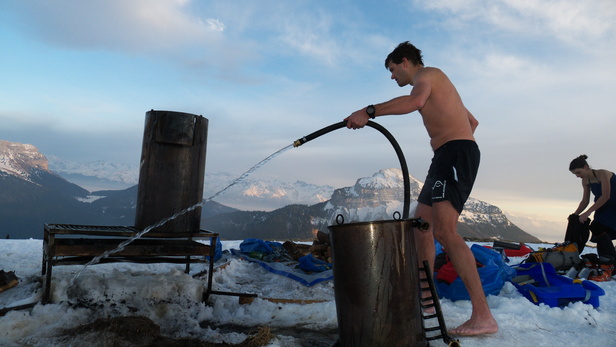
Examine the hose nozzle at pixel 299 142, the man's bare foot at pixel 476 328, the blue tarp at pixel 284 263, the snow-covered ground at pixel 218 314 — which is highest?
the hose nozzle at pixel 299 142

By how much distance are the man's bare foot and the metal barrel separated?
0.49 m

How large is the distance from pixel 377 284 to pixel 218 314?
1.73 m

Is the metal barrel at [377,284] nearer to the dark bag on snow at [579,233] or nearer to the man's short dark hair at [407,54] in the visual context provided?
the man's short dark hair at [407,54]

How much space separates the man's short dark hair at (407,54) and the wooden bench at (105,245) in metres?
2.27

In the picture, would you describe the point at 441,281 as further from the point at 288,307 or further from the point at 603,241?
the point at 603,241

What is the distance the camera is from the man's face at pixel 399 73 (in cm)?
328

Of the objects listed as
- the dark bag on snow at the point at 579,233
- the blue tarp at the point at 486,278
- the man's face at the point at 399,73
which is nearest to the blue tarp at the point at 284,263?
the blue tarp at the point at 486,278

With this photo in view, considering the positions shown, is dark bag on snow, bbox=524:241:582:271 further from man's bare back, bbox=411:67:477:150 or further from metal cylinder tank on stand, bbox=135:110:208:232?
metal cylinder tank on stand, bbox=135:110:208:232

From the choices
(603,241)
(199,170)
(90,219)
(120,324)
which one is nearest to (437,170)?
(199,170)

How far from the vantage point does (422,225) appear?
240 cm

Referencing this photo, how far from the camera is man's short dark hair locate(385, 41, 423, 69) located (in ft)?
10.8

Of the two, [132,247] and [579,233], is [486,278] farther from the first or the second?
[132,247]

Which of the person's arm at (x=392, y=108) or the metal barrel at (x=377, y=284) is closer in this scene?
the metal barrel at (x=377, y=284)

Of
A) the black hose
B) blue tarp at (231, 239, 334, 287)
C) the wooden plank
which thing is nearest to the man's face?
the black hose
